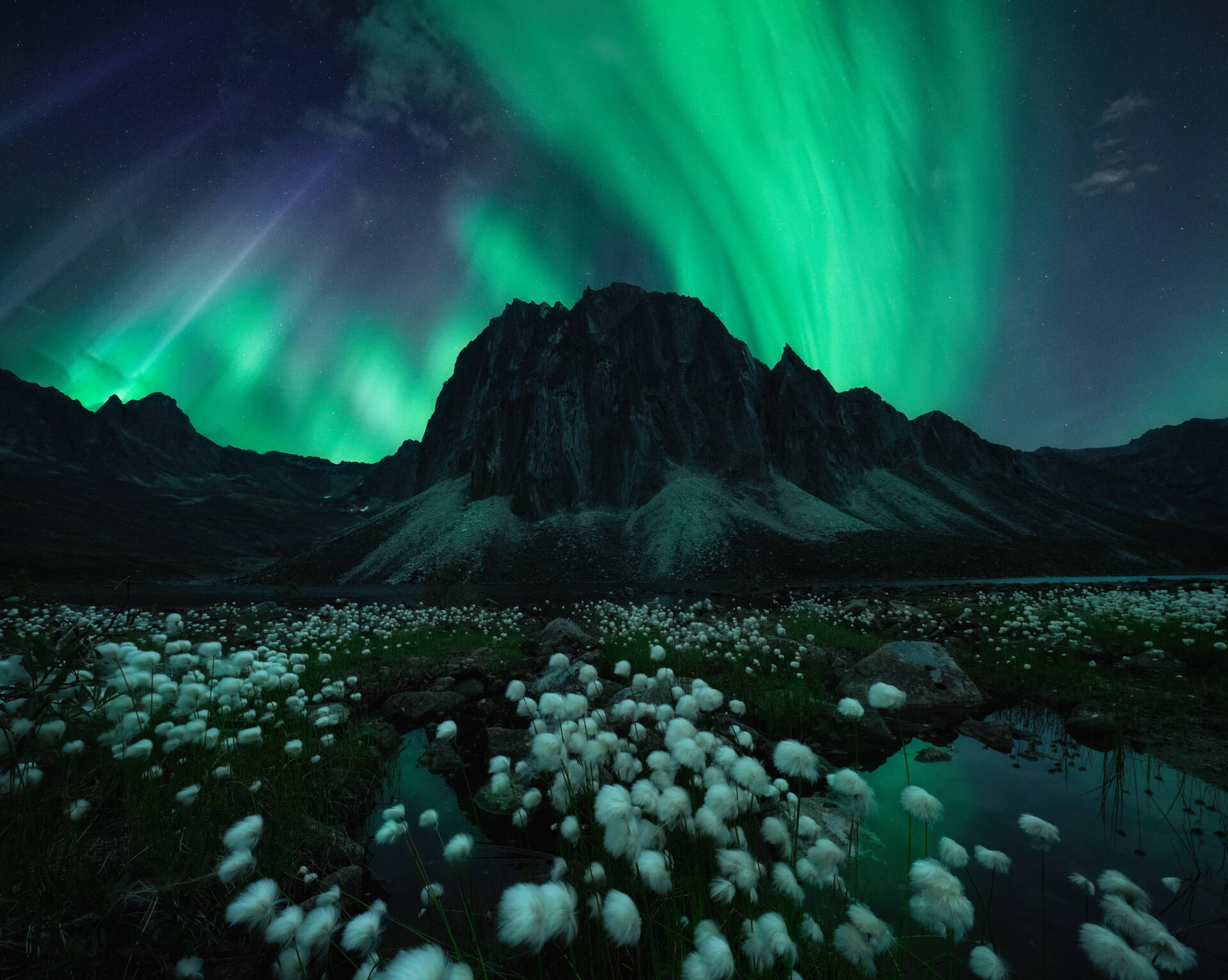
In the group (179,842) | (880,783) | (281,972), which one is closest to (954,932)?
(281,972)

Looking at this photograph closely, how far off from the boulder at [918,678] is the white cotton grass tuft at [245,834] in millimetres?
10301

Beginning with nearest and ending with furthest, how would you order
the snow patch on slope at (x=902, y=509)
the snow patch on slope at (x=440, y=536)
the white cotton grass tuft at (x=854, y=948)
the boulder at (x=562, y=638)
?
the white cotton grass tuft at (x=854, y=948), the boulder at (x=562, y=638), the snow patch on slope at (x=440, y=536), the snow patch on slope at (x=902, y=509)

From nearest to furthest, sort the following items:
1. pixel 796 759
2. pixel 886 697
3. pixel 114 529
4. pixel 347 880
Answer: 1. pixel 796 759
2. pixel 886 697
3. pixel 347 880
4. pixel 114 529

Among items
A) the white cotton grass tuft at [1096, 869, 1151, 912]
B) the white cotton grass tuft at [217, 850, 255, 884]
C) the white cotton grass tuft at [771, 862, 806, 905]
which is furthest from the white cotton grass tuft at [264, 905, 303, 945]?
the white cotton grass tuft at [1096, 869, 1151, 912]

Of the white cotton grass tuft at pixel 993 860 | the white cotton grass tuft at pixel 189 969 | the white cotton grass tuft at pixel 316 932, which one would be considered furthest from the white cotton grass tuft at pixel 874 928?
the white cotton grass tuft at pixel 189 969

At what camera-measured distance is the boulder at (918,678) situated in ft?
34.0

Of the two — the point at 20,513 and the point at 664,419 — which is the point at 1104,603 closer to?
the point at 664,419

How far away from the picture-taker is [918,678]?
10.7 metres

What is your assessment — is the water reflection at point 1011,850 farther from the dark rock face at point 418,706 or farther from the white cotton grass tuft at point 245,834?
the dark rock face at point 418,706

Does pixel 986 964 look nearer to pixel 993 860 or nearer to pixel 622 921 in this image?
pixel 993 860

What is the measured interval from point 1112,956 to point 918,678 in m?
9.58

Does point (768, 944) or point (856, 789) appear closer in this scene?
point (768, 944)

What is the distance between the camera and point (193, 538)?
470 feet

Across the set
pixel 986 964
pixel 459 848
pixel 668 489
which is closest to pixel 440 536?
pixel 668 489
